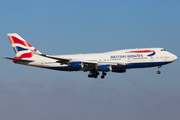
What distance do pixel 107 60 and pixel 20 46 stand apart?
21.5 m

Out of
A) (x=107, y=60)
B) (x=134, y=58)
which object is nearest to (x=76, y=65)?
(x=107, y=60)

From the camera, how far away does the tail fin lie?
6462 cm

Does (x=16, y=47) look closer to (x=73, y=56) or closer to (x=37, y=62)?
(x=37, y=62)

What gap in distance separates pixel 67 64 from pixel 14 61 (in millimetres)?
13108

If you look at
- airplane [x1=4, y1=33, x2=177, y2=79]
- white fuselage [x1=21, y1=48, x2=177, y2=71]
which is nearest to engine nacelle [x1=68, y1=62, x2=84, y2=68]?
airplane [x1=4, y1=33, x2=177, y2=79]

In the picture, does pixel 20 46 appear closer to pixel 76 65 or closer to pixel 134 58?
pixel 76 65

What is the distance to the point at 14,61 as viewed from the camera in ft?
208

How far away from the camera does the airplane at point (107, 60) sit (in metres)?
57.5

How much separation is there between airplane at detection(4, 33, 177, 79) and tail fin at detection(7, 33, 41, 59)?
513 mm

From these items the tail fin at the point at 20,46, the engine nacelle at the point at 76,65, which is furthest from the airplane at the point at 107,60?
the tail fin at the point at 20,46

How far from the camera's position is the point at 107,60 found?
59.4 m

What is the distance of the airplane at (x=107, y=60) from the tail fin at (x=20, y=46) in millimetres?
513

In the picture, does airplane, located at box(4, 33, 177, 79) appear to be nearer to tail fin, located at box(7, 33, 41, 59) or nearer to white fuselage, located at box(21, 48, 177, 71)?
white fuselage, located at box(21, 48, 177, 71)

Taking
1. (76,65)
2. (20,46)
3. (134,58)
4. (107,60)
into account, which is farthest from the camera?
(20,46)
